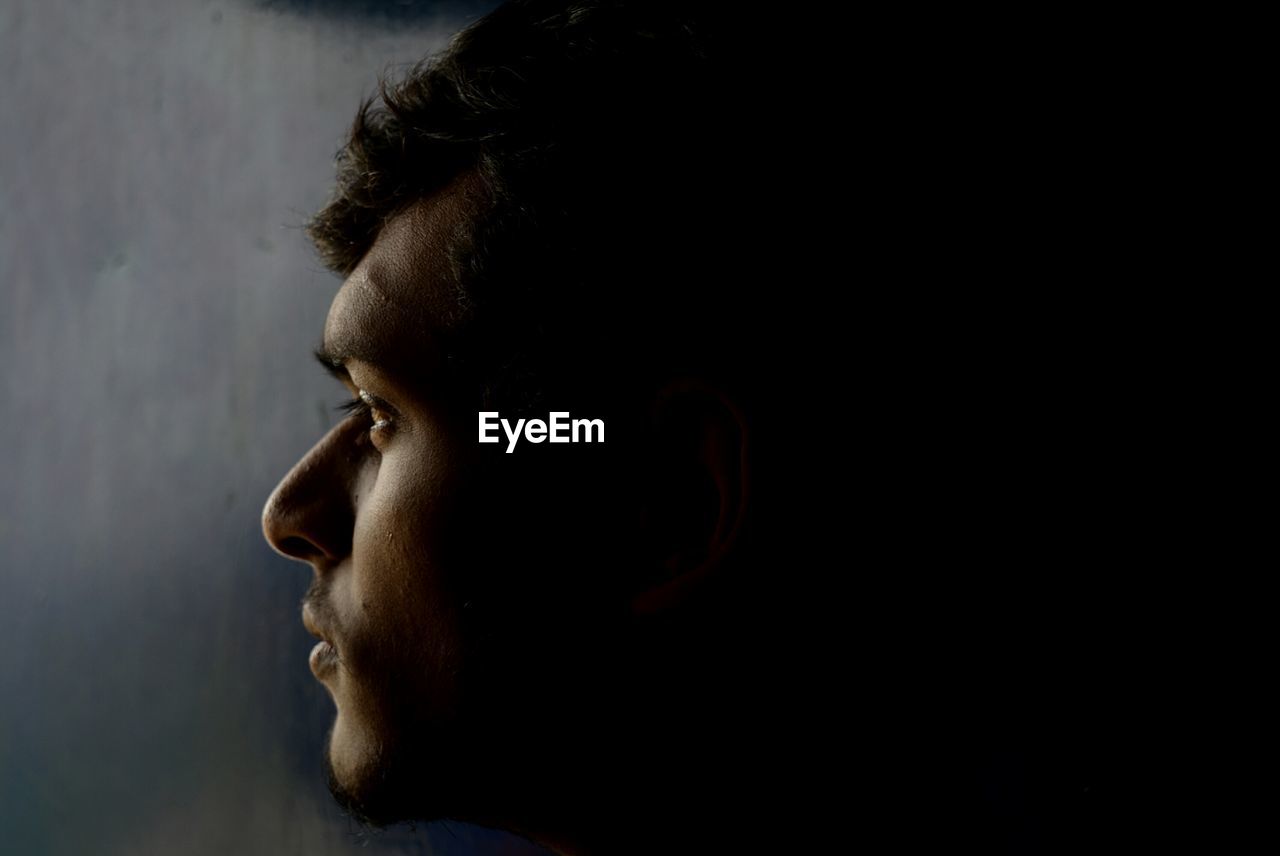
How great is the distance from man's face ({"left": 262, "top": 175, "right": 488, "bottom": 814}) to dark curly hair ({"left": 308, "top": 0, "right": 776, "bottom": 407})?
4cm

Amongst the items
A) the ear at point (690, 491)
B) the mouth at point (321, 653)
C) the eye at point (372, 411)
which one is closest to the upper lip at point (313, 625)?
the mouth at point (321, 653)

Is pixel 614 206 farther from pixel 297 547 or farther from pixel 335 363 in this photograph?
pixel 297 547

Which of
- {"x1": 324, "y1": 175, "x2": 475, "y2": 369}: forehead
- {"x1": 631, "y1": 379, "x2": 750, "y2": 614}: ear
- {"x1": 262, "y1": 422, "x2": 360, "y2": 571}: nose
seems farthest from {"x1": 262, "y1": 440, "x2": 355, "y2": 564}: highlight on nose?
{"x1": 631, "y1": 379, "x2": 750, "y2": 614}: ear

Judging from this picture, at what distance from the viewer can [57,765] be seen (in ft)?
3.53

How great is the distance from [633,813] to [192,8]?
100 centimetres

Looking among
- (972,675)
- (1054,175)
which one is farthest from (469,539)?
(1054,175)

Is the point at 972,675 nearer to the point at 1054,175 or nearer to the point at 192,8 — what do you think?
the point at 1054,175

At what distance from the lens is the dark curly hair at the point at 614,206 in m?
0.66

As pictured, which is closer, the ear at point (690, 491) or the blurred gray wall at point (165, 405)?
the ear at point (690, 491)

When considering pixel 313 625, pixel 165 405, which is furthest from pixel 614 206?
pixel 165 405

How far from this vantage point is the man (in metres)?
0.66

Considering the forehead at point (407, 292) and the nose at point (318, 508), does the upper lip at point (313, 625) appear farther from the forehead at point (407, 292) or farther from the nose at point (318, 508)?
the forehead at point (407, 292)

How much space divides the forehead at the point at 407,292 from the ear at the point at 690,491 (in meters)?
0.17

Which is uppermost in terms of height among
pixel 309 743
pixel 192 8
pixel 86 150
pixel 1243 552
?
pixel 192 8
